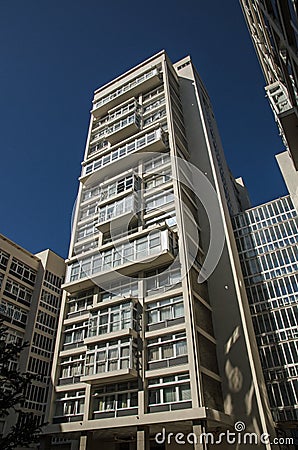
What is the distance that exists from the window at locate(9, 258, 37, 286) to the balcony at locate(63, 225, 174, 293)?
8788 millimetres

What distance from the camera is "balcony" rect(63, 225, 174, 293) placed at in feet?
73.7

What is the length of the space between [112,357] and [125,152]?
18826 mm

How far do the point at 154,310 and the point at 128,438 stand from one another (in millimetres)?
8229

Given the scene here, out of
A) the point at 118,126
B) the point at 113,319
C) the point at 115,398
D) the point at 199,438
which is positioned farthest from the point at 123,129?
the point at 199,438

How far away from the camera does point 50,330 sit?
3353 centimetres

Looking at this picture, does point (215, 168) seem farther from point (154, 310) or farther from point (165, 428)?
point (165, 428)

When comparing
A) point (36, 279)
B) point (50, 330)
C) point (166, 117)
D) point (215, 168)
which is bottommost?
point (50, 330)

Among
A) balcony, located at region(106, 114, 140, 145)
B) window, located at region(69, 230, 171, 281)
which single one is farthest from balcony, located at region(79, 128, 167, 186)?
window, located at region(69, 230, 171, 281)

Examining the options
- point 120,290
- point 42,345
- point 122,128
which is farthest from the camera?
point 122,128

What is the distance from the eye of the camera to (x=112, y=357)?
20188 millimetres

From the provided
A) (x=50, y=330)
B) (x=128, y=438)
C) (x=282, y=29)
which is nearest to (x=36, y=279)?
(x=50, y=330)

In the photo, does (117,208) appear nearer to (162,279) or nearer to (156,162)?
(156,162)

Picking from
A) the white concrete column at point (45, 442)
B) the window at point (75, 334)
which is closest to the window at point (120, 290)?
the window at point (75, 334)

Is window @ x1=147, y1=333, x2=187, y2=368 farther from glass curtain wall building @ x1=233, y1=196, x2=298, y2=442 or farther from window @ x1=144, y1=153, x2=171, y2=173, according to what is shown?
window @ x1=144, y1=153, x2=171, y2=173
